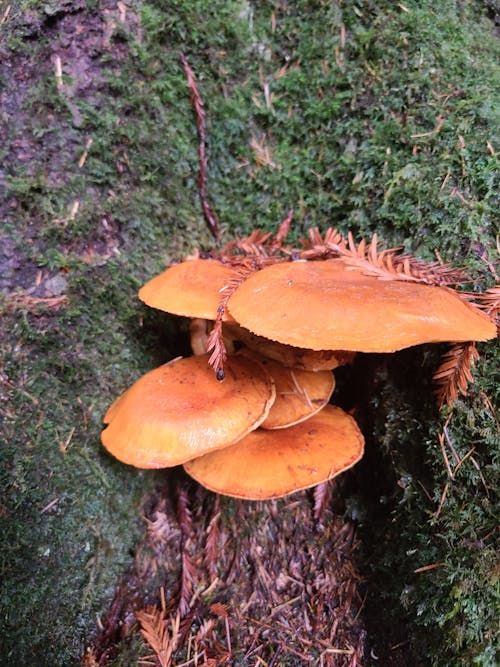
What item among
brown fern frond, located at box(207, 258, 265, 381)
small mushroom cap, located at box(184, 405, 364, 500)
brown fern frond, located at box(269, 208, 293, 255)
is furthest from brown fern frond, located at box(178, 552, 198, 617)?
brown fern frond, located at box(269, 208, 293, 255)

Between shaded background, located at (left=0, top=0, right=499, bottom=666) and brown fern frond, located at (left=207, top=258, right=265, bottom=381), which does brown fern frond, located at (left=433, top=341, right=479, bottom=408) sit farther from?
brown fern frond, located at (left=207, top=258, right=265, bottom=381)

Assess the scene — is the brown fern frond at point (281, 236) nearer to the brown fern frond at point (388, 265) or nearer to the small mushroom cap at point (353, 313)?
the brown fern frond at point (388, 265)

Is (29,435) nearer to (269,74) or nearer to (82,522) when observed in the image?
(82,522)

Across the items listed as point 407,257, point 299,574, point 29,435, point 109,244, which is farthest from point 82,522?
point 407,257

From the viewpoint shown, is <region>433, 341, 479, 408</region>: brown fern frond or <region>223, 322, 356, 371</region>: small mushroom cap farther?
<region>223, 322, 356, 371</region>: small mushroom cap

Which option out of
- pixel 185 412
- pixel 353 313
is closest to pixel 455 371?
pixel 353 313
